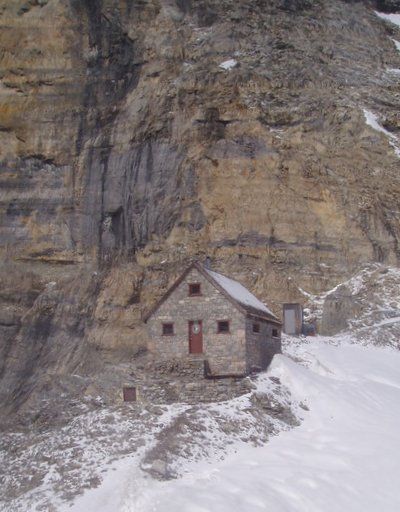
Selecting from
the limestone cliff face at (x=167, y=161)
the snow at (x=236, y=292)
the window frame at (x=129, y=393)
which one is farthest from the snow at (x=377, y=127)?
the window frame at (x=129, y=393)

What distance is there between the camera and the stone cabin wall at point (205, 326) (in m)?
32.0

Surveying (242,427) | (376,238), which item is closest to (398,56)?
(376,238)

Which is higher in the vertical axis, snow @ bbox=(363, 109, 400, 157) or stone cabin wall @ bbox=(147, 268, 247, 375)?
snow @ bbox=(363, 109, 400, 157)

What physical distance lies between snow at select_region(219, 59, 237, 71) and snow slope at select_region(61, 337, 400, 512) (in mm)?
28018

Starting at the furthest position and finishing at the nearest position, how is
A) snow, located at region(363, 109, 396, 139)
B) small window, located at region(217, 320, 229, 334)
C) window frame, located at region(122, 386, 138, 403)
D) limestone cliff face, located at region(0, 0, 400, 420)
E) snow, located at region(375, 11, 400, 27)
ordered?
snow, located at region(375, 11, 400, 27), snow, located at region(363, 109, 396, 139), limestone cliff face, located at region(0, 0, 400, 420), small window, located at region(217, 320, 229, 334), window frame, located at region(122, 386, 138, 403)

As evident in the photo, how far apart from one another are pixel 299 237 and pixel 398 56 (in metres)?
21.1

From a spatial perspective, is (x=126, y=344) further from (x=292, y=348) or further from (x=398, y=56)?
(x=398, y=56)

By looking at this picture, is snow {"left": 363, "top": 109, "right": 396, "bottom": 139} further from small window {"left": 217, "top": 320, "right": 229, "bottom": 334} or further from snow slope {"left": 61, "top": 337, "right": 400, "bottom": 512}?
small window {"left": 217, "top": 320, "right": 229, "bottom": 334}

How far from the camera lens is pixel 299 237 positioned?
162 ft

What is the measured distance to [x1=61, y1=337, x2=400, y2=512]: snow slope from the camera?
2081 cm

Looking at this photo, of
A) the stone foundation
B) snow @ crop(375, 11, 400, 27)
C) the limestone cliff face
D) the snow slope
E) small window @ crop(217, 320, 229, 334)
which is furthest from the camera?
snow @ crop(375, 11, 400, 27)

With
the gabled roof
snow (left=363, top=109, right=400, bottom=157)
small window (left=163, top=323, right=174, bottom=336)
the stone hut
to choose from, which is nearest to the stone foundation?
the stone hut

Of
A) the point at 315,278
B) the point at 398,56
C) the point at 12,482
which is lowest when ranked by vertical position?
the point at 12,482

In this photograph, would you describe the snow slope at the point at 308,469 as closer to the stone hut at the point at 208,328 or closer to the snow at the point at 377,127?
the stone hut at the point at 208,328
